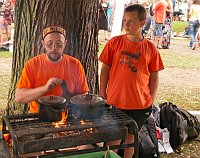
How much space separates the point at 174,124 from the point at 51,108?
8.43ft

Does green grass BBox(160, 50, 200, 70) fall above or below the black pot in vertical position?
below

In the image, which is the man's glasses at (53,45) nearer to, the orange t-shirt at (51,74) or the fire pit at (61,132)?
A: the orange t-shirt at (51,74)

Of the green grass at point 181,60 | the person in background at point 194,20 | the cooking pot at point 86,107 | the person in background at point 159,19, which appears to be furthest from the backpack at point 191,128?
the person in background at point 194,20

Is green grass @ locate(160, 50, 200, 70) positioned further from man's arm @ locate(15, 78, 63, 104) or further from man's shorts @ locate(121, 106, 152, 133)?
man's arm @ locate(15, 78, 63, 104)

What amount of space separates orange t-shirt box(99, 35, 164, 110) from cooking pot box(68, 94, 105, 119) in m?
0.65

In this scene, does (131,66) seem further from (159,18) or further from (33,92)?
(159,18)

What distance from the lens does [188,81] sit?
854 cm

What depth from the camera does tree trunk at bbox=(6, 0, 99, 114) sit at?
3766 millimetres

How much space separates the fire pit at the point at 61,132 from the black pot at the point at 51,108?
0.05 m

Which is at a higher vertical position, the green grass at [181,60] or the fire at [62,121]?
the fire at [62,121]

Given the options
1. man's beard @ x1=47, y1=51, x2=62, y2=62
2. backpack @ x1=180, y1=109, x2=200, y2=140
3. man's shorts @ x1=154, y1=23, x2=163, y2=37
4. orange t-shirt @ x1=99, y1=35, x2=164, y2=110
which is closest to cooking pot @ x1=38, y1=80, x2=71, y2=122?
man's beard @ x1=47, y1=51, x2=62, y2=62

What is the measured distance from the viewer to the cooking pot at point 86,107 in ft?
8.38

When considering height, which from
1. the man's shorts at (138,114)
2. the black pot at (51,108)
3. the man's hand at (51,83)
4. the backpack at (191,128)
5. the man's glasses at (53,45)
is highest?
the man's glasses at (53,45)

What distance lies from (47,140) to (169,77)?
6827mm
